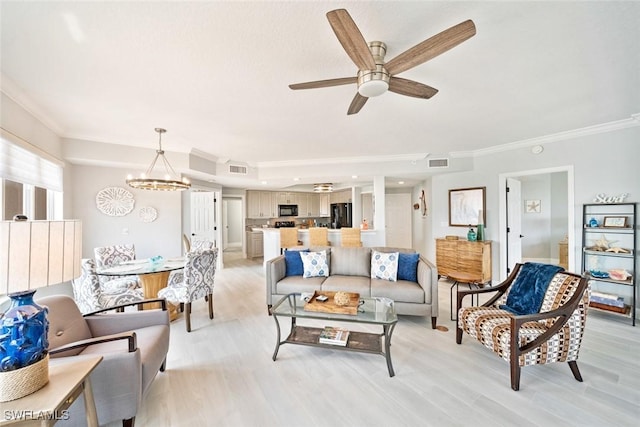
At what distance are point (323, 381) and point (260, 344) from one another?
2.92 ft

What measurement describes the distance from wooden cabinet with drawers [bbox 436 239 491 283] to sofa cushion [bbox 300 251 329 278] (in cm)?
230

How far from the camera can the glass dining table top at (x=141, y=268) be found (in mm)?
2912

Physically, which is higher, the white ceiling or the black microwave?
the white ceiling

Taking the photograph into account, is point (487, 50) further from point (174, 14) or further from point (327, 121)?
point (174, 14)

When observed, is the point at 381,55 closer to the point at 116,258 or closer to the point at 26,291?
the point at 26,291

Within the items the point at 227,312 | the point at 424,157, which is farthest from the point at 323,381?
the point at 424,157

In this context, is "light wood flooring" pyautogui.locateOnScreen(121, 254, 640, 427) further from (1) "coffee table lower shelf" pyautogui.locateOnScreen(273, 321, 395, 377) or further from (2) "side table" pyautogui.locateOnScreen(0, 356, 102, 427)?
(2) "side table" pyautogui.locateOnScreen(0, 356, 102, 427)

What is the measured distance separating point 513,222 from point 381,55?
177 inches

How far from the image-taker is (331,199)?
890 centimetres

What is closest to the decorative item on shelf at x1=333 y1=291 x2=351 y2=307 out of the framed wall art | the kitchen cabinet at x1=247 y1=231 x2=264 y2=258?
the framed wall art

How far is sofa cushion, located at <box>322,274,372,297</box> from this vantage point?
126 inches

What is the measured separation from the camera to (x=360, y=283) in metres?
3.30

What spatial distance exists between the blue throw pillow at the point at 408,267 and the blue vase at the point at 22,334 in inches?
131

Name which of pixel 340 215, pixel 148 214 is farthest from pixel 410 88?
pixel 340 215
